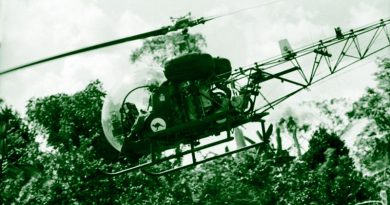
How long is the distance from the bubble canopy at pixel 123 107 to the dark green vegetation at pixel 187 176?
3.68m

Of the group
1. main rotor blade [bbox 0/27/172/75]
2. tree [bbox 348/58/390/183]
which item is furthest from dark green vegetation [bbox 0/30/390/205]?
main rotor blade [bbox 0/27/172/75]

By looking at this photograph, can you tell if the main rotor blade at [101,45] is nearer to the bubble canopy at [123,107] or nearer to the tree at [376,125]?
the bubble canopy at [123,107]

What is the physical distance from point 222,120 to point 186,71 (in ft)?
3.72

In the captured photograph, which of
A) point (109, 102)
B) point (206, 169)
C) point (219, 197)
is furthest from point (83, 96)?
point (109, 102)

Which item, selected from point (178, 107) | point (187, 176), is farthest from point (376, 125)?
point (178, 107)

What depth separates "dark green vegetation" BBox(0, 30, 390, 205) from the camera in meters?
17.4

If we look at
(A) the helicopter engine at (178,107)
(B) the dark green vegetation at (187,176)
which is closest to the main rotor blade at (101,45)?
(A) the helicopter engine at (178,107)

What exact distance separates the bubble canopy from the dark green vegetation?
12.1ft

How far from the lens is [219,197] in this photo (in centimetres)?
1762

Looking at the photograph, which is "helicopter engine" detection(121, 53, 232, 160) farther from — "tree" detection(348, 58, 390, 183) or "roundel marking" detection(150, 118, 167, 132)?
"tree" detection(348, 58, 390, 183)

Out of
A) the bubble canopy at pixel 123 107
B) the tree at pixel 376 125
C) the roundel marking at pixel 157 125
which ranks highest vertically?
the tree at pixel 376 125

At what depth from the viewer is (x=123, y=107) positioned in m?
8.74

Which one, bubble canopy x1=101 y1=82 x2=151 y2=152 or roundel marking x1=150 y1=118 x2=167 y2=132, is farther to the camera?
bubble canopy x1=101 y1=82 x2=151 y2=152

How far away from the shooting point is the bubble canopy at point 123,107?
28.7ft
